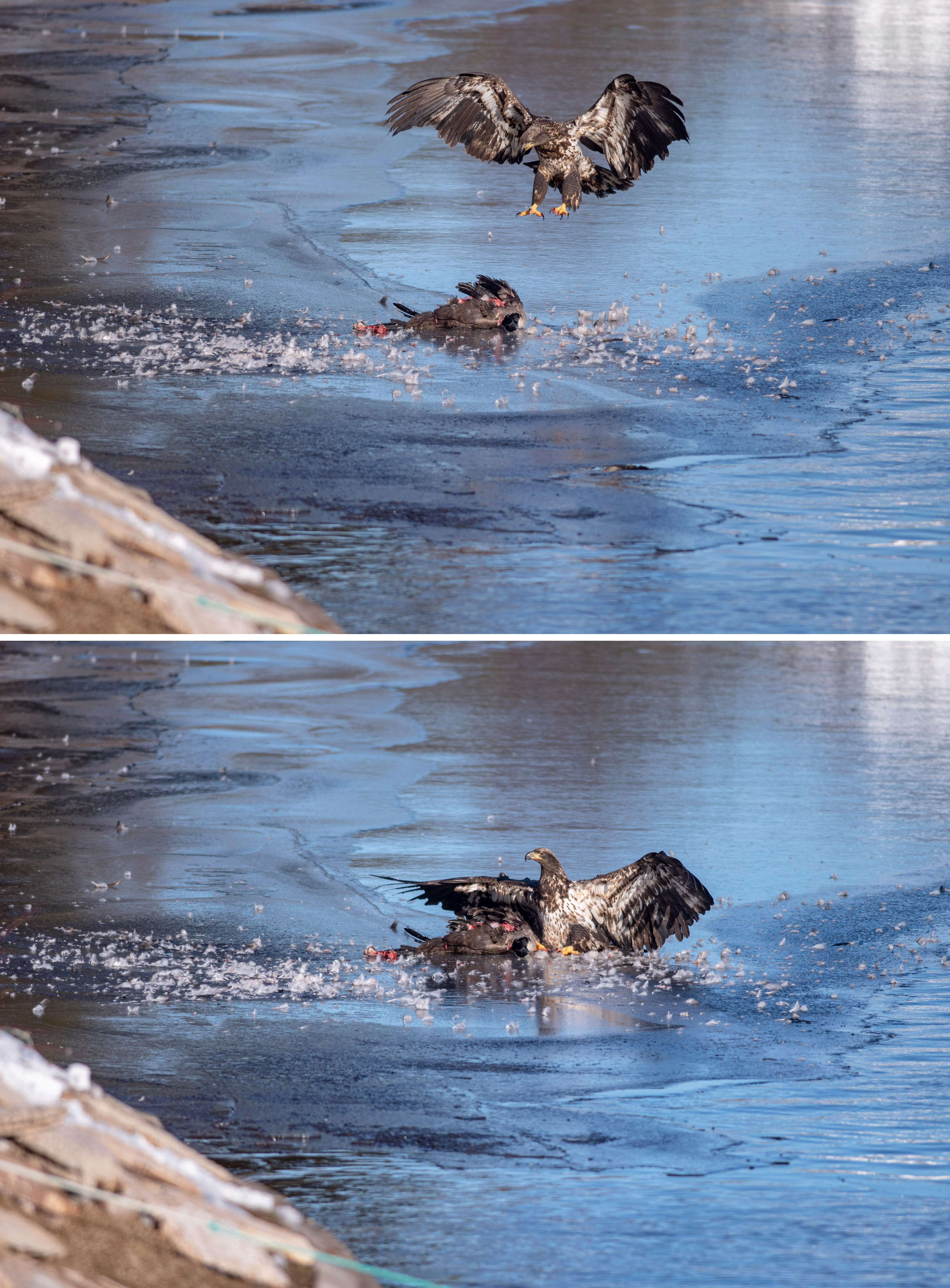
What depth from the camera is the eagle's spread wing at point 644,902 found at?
627 centimetres

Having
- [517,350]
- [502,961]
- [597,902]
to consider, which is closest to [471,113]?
[517,350]

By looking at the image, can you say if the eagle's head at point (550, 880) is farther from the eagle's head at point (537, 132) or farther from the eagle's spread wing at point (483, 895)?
the eagle's head at point (537, 132)

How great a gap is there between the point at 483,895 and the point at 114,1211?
9.82 feet

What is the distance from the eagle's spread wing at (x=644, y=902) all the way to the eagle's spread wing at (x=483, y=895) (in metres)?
0.17

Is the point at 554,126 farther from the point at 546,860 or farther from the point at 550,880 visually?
the point at 550,880

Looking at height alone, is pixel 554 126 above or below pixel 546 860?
above

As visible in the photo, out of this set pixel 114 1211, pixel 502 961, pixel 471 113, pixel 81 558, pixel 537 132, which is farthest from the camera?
pixel 471 113

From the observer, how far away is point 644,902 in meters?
6.32

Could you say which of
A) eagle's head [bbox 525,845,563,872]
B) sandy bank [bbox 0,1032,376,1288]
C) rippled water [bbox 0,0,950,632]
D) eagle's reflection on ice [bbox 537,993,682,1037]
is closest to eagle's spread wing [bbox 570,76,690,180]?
rippled water [bbox 0,0,950,632]

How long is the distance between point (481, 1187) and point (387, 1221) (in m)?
0.34

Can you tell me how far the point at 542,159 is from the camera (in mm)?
9070

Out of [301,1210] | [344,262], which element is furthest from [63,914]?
[344,262]

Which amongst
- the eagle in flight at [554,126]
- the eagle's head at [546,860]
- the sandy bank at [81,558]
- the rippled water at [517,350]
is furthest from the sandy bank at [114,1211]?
the eagle in flight at [554,126]

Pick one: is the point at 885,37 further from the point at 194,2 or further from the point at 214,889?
the point at 214,889
